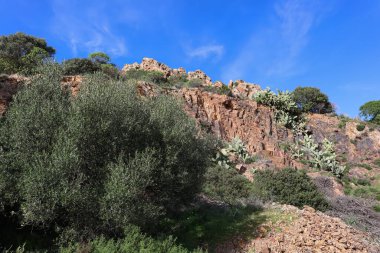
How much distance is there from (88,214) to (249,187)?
1297 cm

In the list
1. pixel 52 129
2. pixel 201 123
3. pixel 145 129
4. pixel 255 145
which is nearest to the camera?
pixel 52 129

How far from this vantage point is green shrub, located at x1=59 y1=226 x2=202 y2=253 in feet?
27.7

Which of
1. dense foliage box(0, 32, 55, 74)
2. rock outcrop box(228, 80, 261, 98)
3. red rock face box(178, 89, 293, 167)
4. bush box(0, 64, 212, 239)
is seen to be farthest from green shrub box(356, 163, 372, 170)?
dense foliage box(0, 32, 55, 74)

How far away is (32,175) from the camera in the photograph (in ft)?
27.9

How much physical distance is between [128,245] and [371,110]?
175ft

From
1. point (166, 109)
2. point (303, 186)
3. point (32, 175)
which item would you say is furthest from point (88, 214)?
point (303, 186)

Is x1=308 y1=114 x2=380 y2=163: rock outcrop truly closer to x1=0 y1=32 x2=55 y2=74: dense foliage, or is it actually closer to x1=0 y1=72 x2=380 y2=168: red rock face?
x1=0 y1=72 x2=380 y2=168: red rock face

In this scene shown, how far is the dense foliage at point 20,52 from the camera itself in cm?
2741

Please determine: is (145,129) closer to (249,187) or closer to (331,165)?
(249,187)

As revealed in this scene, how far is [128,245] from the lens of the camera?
8.85 metres

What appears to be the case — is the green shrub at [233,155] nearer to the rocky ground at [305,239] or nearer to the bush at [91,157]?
the rocky ground at [305,239]

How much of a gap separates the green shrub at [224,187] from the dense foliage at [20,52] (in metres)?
17.5

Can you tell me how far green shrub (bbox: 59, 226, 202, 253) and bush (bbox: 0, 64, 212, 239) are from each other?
43cm

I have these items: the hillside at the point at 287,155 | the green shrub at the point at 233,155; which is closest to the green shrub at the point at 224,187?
the hillside at the point at 287,155
